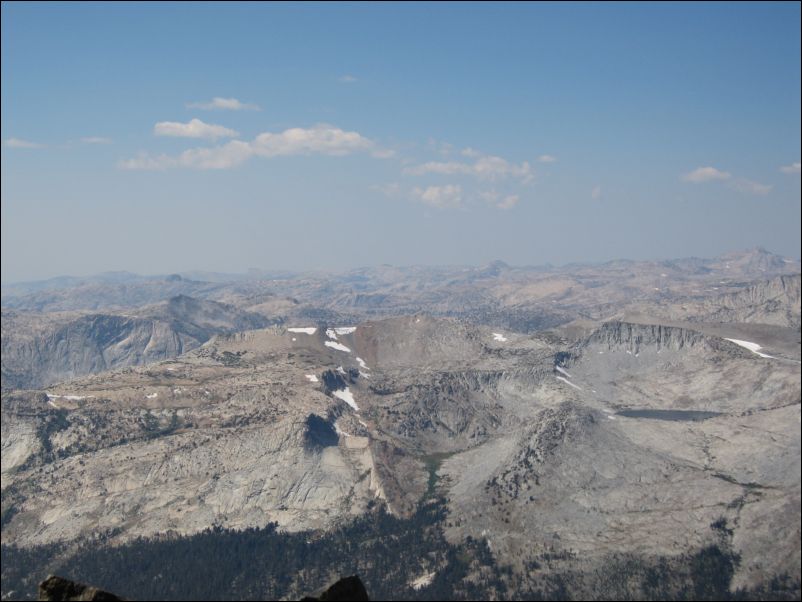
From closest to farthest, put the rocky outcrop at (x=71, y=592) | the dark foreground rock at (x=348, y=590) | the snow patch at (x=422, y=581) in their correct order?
the rocky outcrop at (x=71, y=592), the dark foreground rock at (x=348, y=590), the snow patch at (x=422, y=581)

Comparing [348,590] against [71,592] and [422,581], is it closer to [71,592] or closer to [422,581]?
[71,592]

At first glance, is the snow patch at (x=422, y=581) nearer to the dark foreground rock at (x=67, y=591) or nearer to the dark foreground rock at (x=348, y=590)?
the dark foreground rock at (x=348, y=590)

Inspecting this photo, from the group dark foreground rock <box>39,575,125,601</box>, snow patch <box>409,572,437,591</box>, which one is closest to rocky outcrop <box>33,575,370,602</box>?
dark foreground rock <box>39,575,125,601</box>

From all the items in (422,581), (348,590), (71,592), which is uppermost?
(71,592)

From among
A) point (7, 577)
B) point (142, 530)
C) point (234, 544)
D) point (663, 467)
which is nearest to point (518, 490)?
point (663, 467)

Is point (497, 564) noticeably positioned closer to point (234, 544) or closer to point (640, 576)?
point (640, 576)

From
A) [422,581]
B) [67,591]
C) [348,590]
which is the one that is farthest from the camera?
[422,581]

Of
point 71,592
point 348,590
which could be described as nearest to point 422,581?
point 348,590

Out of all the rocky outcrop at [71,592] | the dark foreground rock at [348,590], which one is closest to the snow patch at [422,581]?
the dark foreground rock at [348,590]
